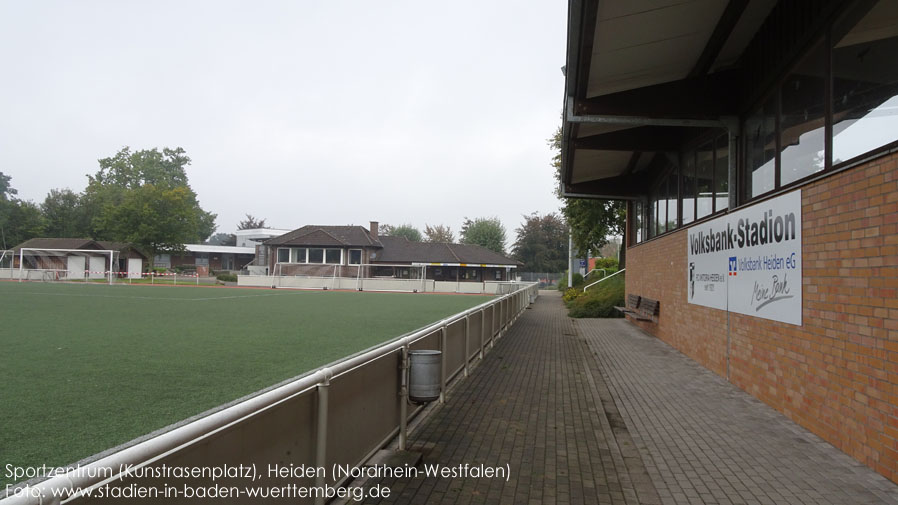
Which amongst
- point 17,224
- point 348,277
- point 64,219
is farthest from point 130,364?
point 64,219

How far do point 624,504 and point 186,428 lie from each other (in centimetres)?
313

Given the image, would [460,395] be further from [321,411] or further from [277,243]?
[277,243]

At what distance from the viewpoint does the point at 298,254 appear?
5597cm

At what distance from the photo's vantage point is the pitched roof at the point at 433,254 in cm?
6038

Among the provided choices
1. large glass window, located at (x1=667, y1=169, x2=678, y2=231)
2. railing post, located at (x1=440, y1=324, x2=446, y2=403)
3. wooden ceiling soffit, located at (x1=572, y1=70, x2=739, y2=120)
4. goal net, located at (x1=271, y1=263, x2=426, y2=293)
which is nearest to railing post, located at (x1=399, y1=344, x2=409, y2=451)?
railing post, located at (x1=440, y1=324, x2=446, y2=403)

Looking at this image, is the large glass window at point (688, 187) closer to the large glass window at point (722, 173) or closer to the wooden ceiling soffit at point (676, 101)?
the large glass window at point (722, 173)

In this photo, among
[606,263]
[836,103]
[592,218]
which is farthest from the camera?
[606,263]

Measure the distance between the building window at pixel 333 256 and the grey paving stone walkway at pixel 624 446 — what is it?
4716 centimetres

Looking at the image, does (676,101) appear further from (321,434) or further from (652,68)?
(321,434)

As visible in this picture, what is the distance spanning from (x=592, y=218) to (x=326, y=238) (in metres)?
30.8

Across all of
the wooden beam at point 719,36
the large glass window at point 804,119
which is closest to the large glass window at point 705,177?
the wooden beam at point 719,36

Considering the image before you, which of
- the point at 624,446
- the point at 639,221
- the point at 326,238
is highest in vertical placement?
the point at 326,238

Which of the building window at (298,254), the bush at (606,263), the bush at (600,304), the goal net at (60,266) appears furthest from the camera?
the building window at (298,254)

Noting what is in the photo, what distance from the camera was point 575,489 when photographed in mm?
4465
